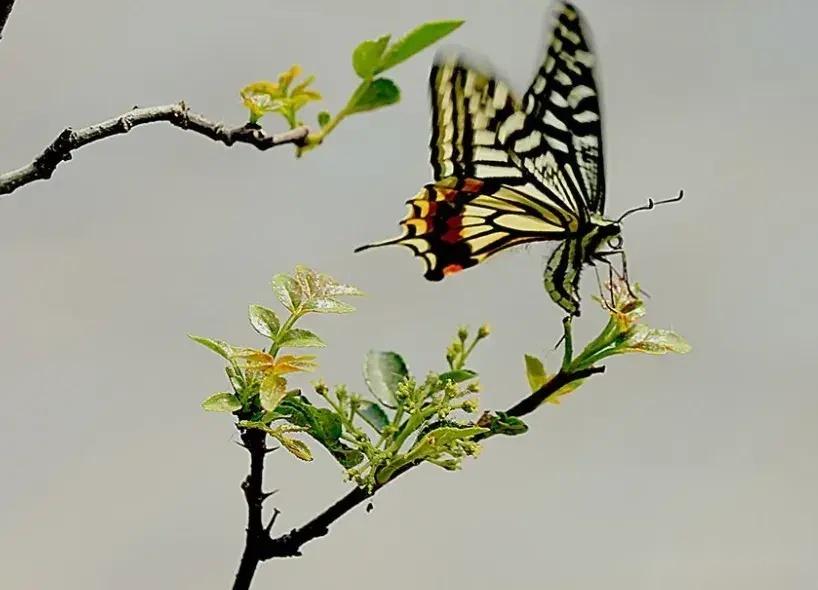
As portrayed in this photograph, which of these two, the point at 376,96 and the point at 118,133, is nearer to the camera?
the point at 118,133

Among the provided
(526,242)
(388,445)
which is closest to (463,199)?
(526,242)

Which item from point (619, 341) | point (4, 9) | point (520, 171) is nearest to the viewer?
point (4, 9)

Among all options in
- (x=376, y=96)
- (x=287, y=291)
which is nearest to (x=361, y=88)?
(x=376, y=96)

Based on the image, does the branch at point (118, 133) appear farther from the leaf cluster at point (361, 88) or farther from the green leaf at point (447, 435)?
the green leaf at point (447, 435)

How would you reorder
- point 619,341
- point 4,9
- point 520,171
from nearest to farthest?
point 4,9, point 619,341, point 520,171

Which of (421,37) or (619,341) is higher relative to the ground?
(421,37)

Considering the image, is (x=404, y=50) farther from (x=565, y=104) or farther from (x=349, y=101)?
(x=565, y=104)

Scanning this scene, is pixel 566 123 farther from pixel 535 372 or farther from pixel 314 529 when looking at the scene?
pixel 314 529

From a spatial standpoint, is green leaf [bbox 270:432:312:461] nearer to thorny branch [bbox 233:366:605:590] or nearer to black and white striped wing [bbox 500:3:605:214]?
thorny branch [bbox 233:366:605:590]
